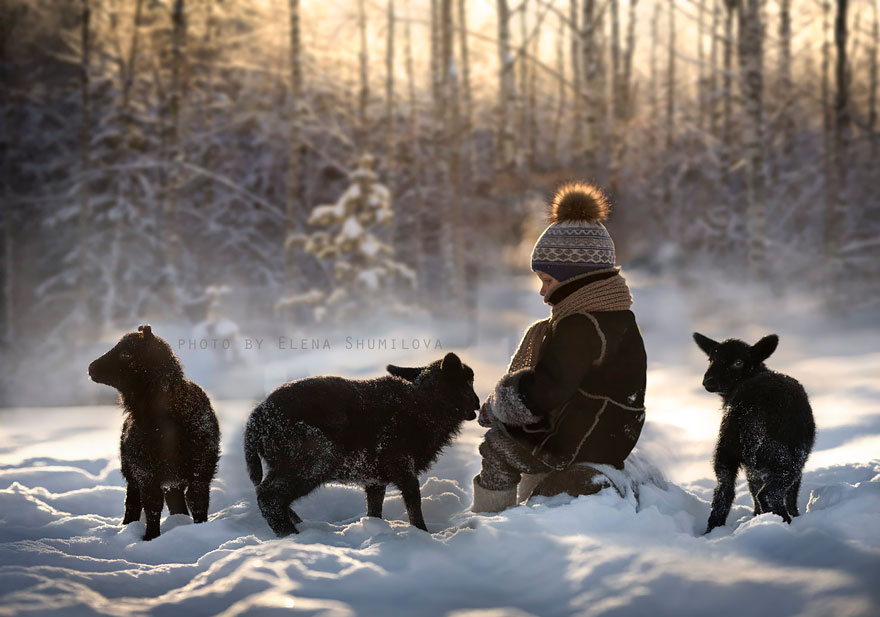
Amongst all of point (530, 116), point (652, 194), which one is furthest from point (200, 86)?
point (652, 194)

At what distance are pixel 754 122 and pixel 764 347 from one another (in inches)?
378

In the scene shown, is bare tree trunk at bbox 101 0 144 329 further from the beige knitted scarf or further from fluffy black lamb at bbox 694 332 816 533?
fluffy black lamb at bbox 694 332 816 533

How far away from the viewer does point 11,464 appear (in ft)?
18.5

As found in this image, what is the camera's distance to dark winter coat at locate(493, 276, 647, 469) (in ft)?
12.7

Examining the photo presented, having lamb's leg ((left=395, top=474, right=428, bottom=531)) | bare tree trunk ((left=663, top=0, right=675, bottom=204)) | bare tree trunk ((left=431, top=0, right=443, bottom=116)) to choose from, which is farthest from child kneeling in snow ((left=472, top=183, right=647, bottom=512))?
bare tree trunk ((left=663, top=0, right=675, bottom=204))

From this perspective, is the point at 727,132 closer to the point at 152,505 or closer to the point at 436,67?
the point at 436,67

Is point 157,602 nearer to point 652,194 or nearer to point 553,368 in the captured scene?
point 553,368

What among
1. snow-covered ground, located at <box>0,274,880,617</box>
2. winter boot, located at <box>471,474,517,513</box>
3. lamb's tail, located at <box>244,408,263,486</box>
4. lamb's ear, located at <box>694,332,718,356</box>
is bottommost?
snow-covered ground, located at <box>0,274,880,617</box>

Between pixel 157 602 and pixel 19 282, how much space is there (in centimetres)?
1824

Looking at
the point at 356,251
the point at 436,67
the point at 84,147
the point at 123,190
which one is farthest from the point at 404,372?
the point at 123,190

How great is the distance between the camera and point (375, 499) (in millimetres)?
4246

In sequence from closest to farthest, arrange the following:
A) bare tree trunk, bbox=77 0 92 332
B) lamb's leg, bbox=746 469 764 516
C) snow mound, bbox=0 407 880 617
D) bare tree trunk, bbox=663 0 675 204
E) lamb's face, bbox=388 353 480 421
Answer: snow mound, bbox=0 407 880 617 → lamb's leg, bbox=746 469 764 516 → lamb's face, bbox=388 353 480 421 → bare tree trunk, bbox=77 0 92 332 → bare tree trunk, bbox=663 0 675 204

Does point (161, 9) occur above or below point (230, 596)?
above

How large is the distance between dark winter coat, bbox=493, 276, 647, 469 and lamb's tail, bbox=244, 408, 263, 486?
1.33 m
